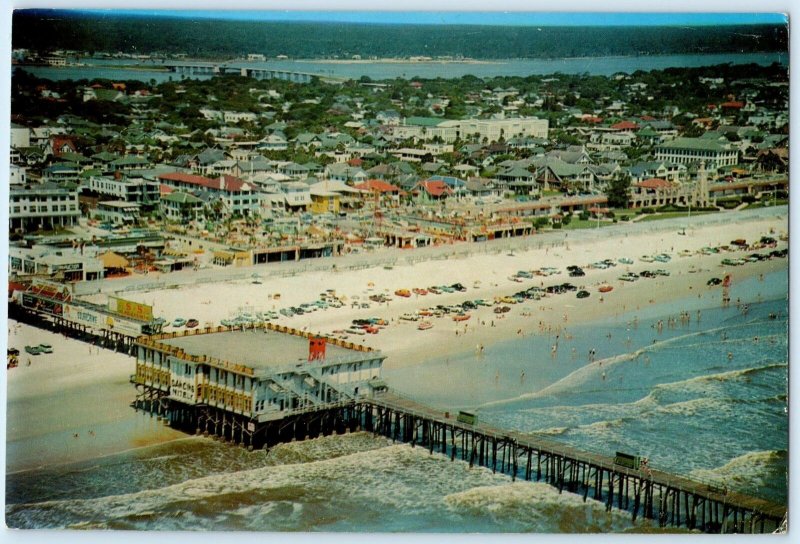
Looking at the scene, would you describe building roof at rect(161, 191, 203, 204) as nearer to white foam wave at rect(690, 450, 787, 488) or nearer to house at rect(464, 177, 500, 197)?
house at rect(464, 177, 500, 197)

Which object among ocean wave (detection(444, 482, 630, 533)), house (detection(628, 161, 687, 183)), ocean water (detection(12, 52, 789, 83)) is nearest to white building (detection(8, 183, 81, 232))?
ocean water (detection(12, 52, 789, 83))

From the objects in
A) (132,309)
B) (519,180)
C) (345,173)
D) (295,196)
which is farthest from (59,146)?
(519,180)

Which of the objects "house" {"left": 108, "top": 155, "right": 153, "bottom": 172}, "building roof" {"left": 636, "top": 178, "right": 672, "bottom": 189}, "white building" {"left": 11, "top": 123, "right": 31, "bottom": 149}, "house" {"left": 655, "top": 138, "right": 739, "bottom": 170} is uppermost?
"white building" {"left": 11, "top": 123, "right": 31, "bottom": 149}

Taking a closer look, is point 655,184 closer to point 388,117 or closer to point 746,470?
point 388,117

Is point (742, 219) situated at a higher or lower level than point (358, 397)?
higher

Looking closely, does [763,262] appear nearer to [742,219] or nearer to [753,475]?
[742,219]

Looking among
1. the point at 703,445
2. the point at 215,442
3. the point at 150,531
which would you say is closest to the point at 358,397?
the point at 215,442
